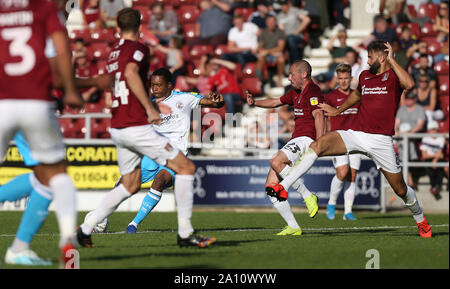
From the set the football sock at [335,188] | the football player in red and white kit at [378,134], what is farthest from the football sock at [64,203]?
the football sock at [335,188]

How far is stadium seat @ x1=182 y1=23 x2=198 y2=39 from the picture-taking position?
71.9 feet

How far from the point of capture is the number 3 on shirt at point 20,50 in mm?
6211

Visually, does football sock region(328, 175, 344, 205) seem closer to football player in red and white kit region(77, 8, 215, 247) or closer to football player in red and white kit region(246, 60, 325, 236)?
football player in red and white kit region(246, 60, 325, 236)

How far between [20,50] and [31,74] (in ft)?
0.65

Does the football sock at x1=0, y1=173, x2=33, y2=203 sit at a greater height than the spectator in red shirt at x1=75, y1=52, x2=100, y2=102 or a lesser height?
lesser

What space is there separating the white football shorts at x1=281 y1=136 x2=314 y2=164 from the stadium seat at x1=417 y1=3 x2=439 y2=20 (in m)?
11.4

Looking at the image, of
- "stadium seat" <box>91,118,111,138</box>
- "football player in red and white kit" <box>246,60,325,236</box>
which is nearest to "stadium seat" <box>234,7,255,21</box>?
"stadium seat" <box>91,118,111,138</box>

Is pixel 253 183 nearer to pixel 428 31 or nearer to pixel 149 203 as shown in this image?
pixel 149 203

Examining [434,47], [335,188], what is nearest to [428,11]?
[434,47]

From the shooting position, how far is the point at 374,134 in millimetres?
10234

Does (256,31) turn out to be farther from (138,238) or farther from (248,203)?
(138,238)

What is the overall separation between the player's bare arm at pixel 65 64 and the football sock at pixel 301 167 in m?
4.10

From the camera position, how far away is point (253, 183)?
17.3m

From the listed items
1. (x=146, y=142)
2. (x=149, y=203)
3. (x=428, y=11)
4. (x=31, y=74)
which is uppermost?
(x=428, y=11)
